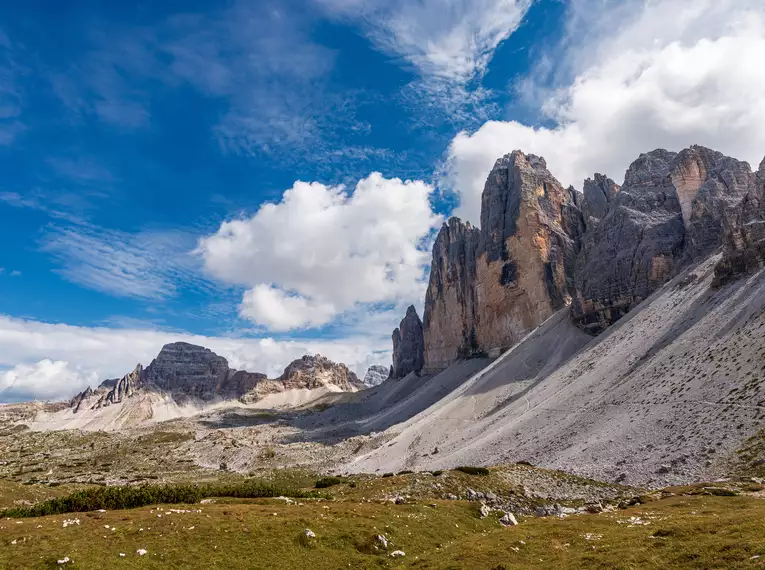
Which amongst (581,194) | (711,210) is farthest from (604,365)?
(581,194)

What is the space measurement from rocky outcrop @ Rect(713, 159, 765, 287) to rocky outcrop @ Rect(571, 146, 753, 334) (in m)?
17.7

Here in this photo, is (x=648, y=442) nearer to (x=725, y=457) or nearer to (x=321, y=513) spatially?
(x=725, y=457)

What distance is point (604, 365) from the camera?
Answer: 69.3 meters

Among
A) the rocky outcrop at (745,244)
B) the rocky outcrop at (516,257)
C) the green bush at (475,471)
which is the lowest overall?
the green bush at (475,471)

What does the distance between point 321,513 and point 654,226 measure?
114372mm

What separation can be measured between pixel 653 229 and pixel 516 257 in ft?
147

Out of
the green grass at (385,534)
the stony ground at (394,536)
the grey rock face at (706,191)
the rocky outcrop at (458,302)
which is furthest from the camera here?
the rocky outcrop at (458,302)

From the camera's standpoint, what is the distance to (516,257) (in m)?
Answer: 148

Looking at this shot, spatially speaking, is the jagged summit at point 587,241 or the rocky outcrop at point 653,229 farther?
the rocky outcrop at point 653,229

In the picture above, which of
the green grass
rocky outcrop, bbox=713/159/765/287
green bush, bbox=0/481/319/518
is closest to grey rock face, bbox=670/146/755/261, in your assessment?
rocky outcrop, bbox=713/159/765/287

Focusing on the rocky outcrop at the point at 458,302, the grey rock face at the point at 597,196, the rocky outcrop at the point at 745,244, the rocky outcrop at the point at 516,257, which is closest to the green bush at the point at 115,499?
the rocky outcrop at the point at 745,244

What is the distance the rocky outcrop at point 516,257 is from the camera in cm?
13975

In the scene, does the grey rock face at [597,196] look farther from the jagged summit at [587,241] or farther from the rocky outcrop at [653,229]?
the rocky outcrop at [653,229]

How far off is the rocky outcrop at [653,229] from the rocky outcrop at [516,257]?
16651mm
